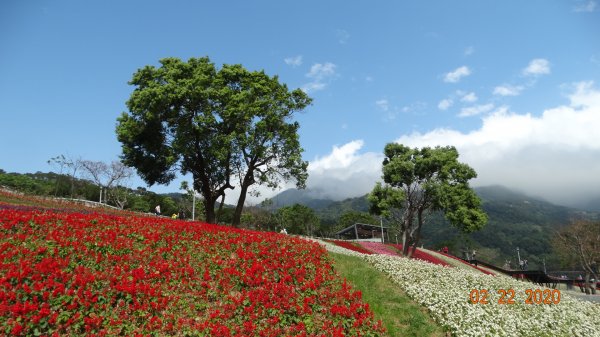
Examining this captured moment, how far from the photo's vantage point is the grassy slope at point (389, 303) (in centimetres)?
1180

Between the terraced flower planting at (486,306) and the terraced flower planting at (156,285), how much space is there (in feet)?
9.62

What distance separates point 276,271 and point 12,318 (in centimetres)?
761

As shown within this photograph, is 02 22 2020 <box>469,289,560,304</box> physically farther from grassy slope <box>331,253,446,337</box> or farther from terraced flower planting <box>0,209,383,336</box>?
terraced flower planting <box>0,209,383,336</box>

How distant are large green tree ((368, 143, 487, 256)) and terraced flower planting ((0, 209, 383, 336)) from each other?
21.9 meters

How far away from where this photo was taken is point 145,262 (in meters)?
12.9

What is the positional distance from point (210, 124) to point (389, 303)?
21.9 m

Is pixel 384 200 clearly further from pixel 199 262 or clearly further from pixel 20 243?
pixel 20 243

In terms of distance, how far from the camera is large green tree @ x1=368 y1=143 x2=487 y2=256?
35781 mm

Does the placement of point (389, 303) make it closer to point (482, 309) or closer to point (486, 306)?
point (482, 309)

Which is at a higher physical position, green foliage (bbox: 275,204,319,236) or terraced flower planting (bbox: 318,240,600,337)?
green foliage (bbox: 275,204,319,236)

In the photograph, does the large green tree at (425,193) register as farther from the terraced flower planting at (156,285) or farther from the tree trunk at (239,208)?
the terraced flower planting at (156,285)

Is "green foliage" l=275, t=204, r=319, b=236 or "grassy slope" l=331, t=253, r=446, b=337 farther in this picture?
"green foliage" l=275, t=204, r=319, b=236

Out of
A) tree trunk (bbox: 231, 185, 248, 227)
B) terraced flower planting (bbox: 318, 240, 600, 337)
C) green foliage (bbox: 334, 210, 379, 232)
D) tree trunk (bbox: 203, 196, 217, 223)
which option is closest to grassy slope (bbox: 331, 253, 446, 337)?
terraced flower planting (bbox: 318, 240, 600, 337)

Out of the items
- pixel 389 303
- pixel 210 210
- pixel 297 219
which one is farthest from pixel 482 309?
pixel 297 219
